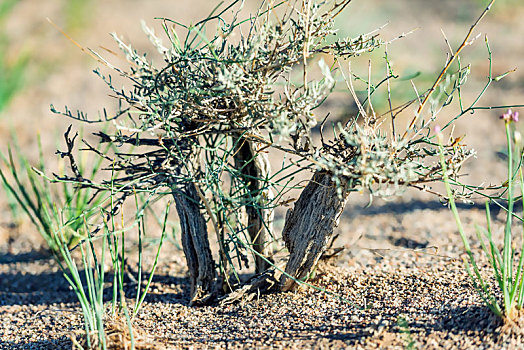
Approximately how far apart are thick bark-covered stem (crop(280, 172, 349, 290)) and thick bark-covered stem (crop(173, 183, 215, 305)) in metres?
0.28

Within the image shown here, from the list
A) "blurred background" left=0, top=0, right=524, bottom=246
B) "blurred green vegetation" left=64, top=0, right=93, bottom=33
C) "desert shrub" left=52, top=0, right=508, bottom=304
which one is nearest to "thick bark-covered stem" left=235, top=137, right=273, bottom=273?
"desert shrub" left=52, top=0, right=508, bottom=304

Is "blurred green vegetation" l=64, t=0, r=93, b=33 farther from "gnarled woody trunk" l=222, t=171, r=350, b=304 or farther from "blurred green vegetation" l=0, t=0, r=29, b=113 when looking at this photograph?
"gnarled woody trunk" l=222, t=171, r=350, b=304

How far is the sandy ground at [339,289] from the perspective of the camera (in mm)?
1608

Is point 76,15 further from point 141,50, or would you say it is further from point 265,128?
point 265,128

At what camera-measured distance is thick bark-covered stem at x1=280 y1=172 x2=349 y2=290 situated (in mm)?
1776

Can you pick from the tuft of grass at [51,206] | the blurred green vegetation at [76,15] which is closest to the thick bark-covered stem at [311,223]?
the tuft of grass at [51,206]

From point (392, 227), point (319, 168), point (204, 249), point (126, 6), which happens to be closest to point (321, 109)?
point (392, 227)

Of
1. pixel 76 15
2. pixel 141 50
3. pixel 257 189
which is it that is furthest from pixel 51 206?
pixel 76 15

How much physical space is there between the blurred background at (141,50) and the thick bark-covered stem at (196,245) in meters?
1.57

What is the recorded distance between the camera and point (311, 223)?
184 cm

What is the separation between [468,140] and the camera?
385cm

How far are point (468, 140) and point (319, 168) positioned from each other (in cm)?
265

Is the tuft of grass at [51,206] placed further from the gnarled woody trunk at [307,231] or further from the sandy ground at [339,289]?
the gnarled woody trunk at [307,231]

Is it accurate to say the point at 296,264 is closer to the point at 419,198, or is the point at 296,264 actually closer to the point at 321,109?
the point at 419,198
